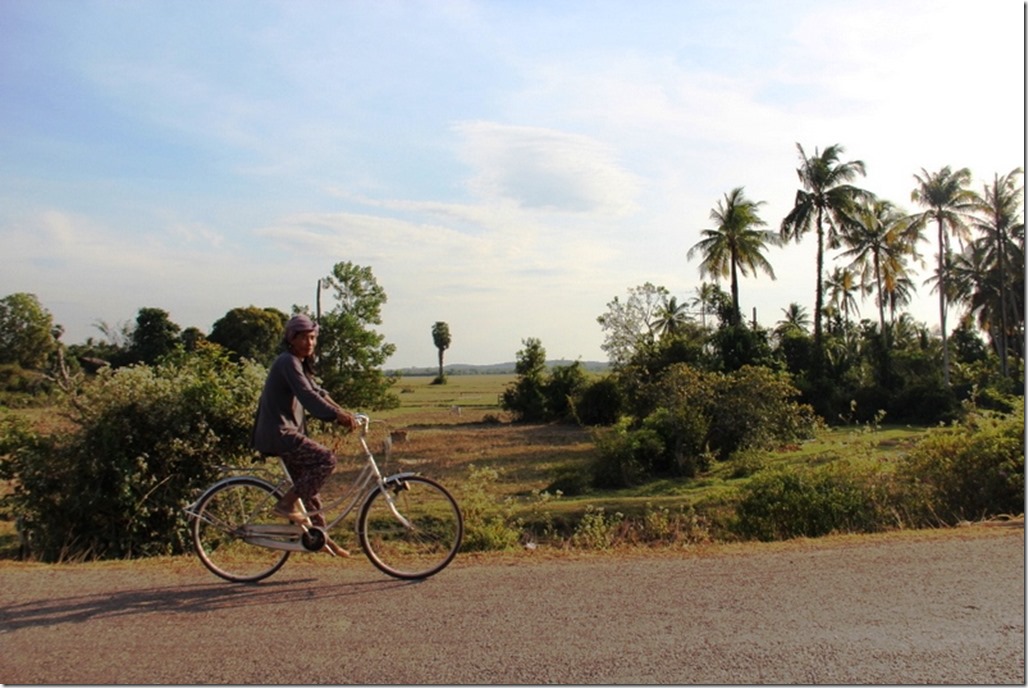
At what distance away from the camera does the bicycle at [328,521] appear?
6.10 meters

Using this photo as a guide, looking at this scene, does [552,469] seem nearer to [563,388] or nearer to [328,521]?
[328,521]

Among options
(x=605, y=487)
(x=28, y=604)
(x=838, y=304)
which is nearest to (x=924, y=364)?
(x=838, y=304)

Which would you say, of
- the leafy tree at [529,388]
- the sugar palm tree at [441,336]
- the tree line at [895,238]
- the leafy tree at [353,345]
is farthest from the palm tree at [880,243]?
the sugar palm tree at [441,336]

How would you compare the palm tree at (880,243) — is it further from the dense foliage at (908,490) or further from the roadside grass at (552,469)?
the dense foliage at (908,490)

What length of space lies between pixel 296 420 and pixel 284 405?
0.51 feet

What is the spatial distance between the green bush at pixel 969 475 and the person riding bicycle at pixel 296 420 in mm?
7207

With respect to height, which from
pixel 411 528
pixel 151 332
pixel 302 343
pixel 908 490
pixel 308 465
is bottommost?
pixel 908 490

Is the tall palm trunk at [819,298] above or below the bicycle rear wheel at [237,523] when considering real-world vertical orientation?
above

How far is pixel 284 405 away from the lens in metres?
6.02

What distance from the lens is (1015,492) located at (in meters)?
10.2

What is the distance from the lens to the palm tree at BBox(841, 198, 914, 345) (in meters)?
49.8

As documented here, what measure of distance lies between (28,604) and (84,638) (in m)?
0.98

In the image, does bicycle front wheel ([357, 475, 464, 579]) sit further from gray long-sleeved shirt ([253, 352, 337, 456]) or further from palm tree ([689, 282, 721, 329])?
palm tree ([689, 282, 721, 329])

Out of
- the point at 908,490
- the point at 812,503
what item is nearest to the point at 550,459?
the point at 812,503
